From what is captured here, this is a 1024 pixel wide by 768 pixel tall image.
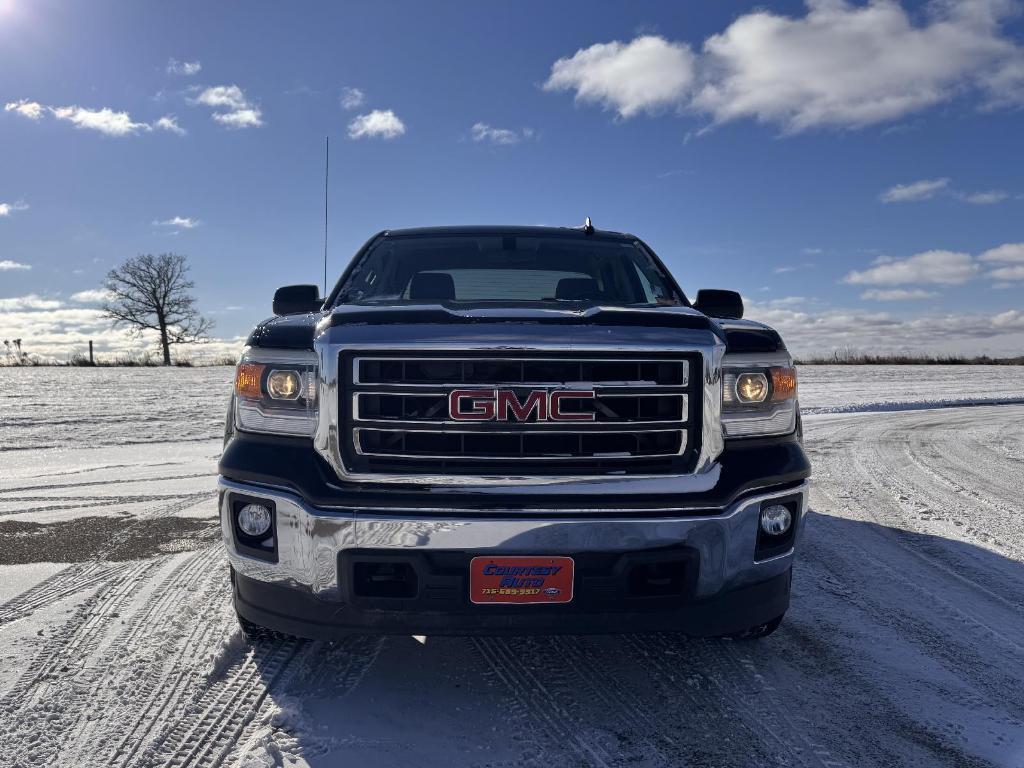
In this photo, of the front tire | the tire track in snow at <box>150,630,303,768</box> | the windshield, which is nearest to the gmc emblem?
the tire track in snow at <box>150,630,303,768</box>

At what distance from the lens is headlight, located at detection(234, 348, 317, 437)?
246 cm

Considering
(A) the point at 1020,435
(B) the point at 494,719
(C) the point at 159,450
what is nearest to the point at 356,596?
(B) the point at 494,719

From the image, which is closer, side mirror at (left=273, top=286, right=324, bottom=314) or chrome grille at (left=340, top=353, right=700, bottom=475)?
chrome grille at (left=340, top=353, right=700, bottom=475)

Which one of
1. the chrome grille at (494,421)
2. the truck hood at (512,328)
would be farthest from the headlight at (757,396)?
the chrome grille at (494,421)

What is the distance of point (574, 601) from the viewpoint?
232cm

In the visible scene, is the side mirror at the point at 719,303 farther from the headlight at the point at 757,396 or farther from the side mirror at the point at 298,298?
the side mirror at the point at 298,298

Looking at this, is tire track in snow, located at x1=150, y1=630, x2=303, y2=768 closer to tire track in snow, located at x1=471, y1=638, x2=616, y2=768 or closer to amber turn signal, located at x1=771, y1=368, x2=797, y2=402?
tire track in snow, located at x1=471, y1=638, x2=616, y2=768

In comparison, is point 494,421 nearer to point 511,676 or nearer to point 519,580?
point 519,580

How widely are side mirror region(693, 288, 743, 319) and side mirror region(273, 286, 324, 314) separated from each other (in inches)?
73.1

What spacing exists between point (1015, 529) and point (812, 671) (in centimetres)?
296

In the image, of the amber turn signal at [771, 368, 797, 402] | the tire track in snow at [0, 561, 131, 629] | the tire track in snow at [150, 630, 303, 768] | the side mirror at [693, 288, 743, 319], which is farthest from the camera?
the side mirror at [693, 288, 743, 319]

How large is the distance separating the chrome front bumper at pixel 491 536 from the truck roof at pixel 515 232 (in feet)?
7.52

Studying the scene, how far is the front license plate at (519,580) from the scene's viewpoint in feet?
7.48

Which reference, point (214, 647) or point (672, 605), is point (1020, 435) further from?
point (214, 647)
